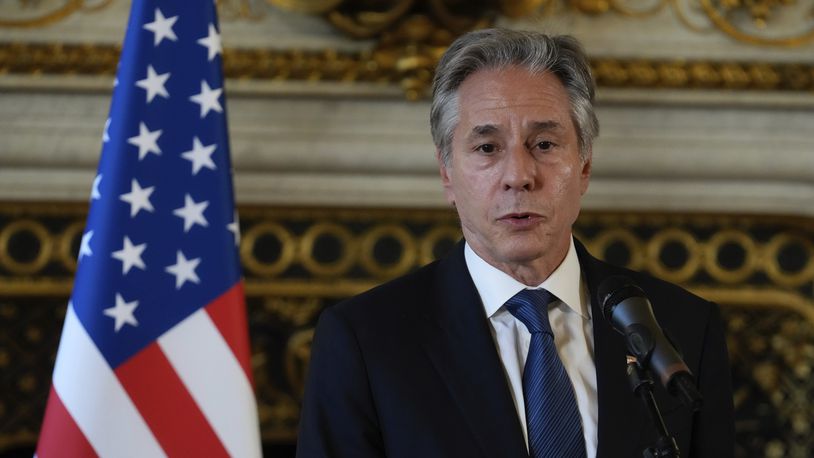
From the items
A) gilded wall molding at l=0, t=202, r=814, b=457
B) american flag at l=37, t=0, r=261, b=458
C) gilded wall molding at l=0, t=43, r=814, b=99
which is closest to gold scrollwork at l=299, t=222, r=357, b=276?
gilded wall molding at l=0, t=202, r=814, b=457

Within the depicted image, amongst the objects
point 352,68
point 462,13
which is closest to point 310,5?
point 352,68

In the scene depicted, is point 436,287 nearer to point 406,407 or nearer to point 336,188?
point 406,407

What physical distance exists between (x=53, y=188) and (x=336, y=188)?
63 centimetres

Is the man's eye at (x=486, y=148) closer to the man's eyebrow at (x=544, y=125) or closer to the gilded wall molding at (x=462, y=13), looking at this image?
the man's eyebrow at (x=544, y=125)

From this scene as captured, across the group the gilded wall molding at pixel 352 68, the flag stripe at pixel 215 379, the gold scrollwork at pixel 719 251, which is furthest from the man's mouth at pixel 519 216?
the gold scrollwork at pixel 719 251

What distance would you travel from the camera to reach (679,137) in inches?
116

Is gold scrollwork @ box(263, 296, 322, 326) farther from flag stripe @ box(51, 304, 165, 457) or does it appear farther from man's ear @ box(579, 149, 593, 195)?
man's ear @ box(579, 149, 593, 195)

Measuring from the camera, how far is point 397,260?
9.78 ft

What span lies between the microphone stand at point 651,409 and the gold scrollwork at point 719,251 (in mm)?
1751

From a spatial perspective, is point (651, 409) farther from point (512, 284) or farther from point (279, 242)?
point (279, 242)

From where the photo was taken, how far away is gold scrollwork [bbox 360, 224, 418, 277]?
2965mm

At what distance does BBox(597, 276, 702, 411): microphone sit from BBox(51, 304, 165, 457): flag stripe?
1.21 m

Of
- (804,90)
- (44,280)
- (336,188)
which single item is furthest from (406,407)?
(804,90)

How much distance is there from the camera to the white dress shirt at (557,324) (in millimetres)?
1597
